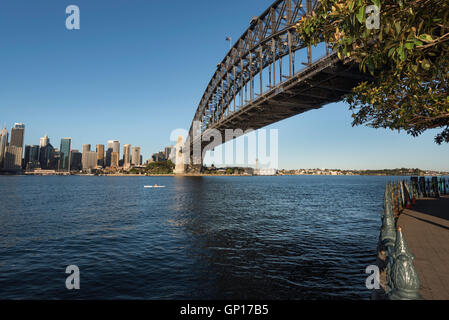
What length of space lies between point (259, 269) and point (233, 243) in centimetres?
430

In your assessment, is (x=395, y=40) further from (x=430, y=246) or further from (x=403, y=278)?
(x=430, y=246)

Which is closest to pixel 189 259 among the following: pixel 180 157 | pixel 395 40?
pixel 395 40

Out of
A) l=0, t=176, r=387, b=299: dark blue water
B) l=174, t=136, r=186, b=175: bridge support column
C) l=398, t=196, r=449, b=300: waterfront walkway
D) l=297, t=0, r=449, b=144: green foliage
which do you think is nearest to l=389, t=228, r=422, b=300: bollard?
l=398, t=196, r=449, b=300: waterfront walkway

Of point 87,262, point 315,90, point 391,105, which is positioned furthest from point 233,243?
point 315,90

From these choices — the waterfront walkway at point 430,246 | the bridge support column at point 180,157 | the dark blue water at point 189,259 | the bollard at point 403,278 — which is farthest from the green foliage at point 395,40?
the bridge support column at point 180,157

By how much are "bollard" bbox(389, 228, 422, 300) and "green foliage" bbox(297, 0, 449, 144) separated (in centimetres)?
347

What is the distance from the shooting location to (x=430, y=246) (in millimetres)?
8086

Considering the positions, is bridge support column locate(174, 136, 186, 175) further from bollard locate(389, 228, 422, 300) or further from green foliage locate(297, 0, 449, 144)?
bollard locate(389, 228, 422, 300)

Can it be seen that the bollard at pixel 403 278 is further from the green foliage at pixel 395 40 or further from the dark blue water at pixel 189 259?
the dark blue water at pixel 189 259

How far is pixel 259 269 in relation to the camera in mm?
10172

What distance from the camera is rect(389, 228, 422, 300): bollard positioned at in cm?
404

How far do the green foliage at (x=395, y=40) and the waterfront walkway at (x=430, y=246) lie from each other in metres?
4.32

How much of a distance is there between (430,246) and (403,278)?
18.2 feet

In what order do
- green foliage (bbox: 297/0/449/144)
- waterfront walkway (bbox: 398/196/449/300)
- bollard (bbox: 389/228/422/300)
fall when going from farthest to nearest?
waterfront walkway (bbox: 398/196/449/300)
green foliage (bbox: 297/0/449/144)
bollard (bbox: 389/228/422/300)
